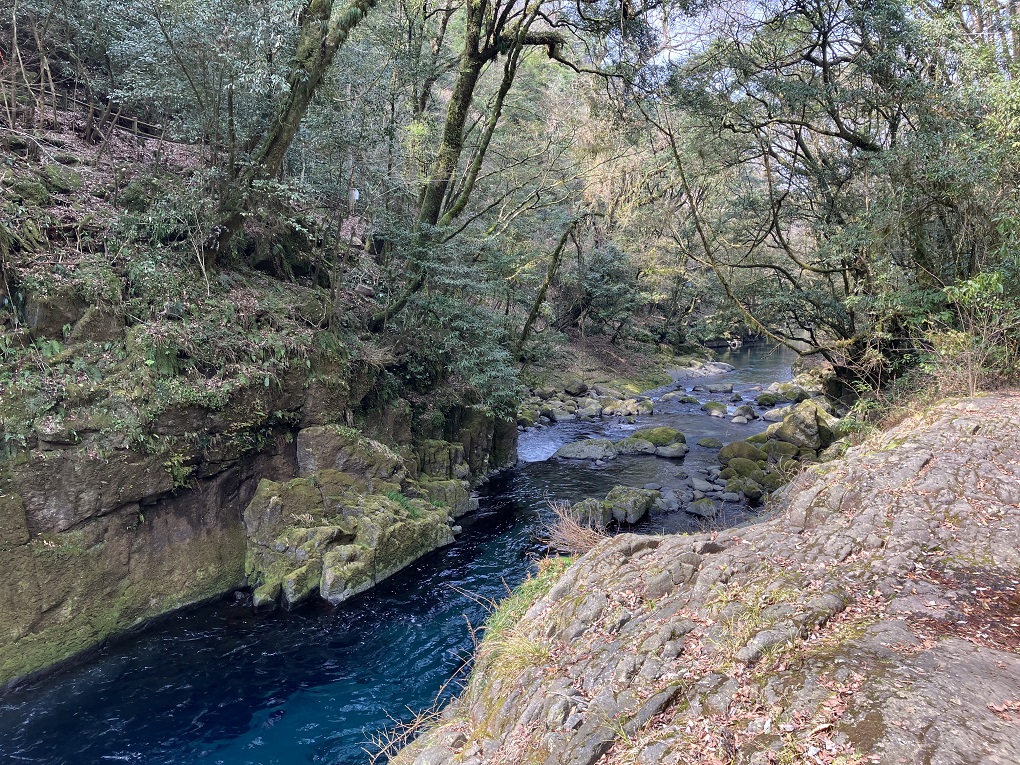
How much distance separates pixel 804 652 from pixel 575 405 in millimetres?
18834

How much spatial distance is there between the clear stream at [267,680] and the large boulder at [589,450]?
20.2 ft

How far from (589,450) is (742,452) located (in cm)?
421

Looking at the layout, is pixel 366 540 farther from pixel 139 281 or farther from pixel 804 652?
pixel 804 652

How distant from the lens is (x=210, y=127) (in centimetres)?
855

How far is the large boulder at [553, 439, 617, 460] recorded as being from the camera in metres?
Result: 15.3

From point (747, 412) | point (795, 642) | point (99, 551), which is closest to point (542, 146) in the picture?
point (747, 412)

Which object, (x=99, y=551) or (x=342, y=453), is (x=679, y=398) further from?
(x=99, y=551)

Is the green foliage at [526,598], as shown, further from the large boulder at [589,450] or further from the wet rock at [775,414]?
the wet rock at [775,414]

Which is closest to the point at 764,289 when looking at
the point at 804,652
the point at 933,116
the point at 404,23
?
the point at 933,116

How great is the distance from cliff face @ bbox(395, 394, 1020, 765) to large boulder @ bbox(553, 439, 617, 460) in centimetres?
973

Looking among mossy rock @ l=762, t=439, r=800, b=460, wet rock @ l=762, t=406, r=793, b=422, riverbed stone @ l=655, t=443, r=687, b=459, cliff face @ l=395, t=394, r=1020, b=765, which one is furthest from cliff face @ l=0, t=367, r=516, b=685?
wet rock @ l=762, t=406, r=793, b=422

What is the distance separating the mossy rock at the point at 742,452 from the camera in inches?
550

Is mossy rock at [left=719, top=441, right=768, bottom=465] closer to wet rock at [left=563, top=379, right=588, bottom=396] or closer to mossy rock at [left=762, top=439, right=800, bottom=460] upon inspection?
mossy rock at [left=762, top=439, right=800, bottom=460]

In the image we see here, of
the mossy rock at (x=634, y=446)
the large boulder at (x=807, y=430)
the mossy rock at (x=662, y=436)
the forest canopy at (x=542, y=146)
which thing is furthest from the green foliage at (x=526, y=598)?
the large boulder at (x=807, y=430)
